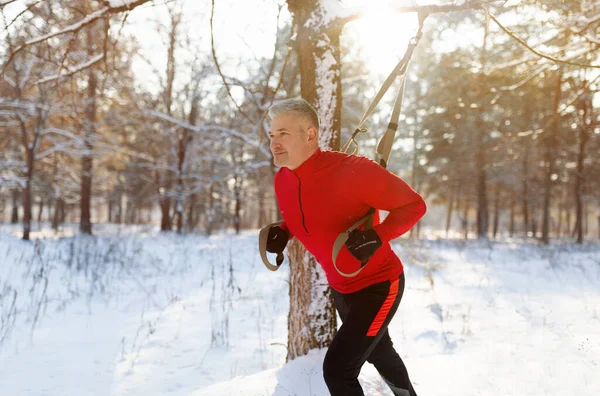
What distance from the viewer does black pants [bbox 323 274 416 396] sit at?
1.91m

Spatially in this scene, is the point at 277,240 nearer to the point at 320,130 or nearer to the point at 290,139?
the point at 290,139

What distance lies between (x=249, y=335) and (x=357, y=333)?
331cm

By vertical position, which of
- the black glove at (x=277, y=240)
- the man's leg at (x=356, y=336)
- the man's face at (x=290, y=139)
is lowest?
the man's leg at (x=356, y=336)

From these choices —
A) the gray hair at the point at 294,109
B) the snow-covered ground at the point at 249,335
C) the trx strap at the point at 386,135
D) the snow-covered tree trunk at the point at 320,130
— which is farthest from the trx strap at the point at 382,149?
the snow-covered ground at the point at 249,335

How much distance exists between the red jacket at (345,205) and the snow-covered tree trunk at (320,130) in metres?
1.20

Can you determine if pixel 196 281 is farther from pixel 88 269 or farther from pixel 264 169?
pixel 264 169

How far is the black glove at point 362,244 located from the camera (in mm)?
1797

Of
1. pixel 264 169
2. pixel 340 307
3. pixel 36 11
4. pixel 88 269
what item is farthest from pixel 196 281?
pixel 264 169

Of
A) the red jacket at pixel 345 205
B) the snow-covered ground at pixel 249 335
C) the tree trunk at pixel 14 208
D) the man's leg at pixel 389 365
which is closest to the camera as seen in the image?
the red jacket at pixel 345 205

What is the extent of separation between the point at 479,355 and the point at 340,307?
2.21m

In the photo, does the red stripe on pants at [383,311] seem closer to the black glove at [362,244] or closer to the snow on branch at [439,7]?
the black glove at [362,244]

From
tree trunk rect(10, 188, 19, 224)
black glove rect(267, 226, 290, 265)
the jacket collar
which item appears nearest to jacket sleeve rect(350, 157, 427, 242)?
the jacket collar

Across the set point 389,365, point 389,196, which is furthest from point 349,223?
point 389,365

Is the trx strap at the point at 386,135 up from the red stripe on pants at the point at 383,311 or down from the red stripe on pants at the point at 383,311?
up
